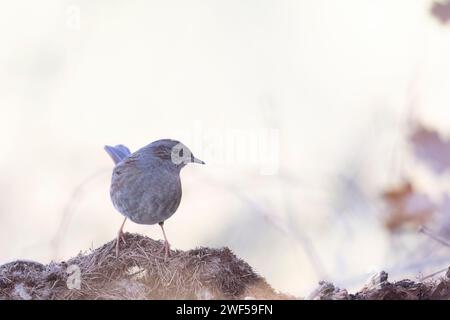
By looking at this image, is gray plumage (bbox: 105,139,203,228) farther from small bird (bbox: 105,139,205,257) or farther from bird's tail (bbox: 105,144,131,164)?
bird's tail (bbox: 105,144,131,164)

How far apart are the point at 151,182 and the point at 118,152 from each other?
542 mm

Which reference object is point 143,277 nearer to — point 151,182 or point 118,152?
point 151,182

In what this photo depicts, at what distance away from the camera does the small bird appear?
312cm

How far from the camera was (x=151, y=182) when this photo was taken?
317cm

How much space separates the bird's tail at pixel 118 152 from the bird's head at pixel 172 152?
444mm

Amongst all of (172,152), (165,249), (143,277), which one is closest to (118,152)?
(172,152)

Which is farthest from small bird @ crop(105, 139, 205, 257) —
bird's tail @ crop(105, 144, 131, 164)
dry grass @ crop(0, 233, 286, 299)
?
dry grass @ crop(0, 233, 286, 299)

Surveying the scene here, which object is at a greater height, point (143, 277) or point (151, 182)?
point (151, 182)

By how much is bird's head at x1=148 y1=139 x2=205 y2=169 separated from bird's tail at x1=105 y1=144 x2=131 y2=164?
444 mm

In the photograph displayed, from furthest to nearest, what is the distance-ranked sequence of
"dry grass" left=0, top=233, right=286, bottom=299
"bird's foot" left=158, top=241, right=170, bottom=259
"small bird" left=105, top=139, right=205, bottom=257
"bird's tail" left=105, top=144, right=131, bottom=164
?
1. "bird's tail" left=105, top=144, right=131, bottom=164
2. "small bird" left=105, top=139, right=205, bottom=257
3. "bird's foot" left=158, top=241, right=170, bottom=259
4. "dry grass" left=0, top=233, right=286, bottom=299
